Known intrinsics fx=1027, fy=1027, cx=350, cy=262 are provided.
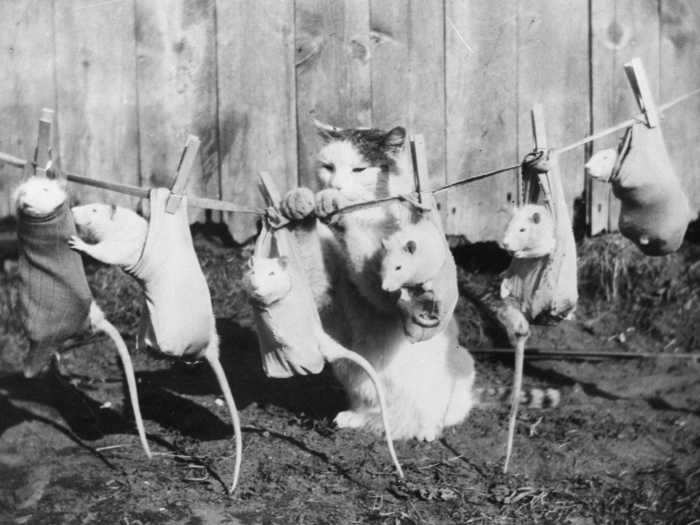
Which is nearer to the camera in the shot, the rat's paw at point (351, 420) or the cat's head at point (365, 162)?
the cat's head at point (365, 162)

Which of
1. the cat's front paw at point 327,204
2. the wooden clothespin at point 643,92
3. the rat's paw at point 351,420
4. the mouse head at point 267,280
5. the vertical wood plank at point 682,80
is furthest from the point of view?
the vertical wood plank at point 682,80

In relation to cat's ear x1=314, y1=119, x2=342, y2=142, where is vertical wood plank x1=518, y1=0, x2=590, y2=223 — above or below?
above

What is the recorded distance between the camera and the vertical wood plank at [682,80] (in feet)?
16.0

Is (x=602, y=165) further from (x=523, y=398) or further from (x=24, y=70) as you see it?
(x=24, y=70)

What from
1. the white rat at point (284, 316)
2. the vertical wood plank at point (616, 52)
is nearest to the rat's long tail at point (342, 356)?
the white rat at point (284, 316)

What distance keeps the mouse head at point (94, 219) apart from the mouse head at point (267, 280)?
44 cm

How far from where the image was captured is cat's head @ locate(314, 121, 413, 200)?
12.2 feet

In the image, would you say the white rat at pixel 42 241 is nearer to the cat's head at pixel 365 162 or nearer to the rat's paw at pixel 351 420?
the cat's head at pixel 365 162

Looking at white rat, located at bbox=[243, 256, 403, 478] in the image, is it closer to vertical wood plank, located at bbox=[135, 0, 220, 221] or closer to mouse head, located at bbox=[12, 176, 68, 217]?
mouse head, located at bbox=[12, 176, 68, 217]

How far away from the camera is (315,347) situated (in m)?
3.25

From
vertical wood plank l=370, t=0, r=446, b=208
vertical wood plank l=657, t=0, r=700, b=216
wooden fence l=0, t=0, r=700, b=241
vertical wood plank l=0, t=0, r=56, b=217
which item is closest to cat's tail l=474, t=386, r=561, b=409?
wooden fence l=0, t=0, r=700, b=241

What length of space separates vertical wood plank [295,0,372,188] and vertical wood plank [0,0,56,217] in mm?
1128

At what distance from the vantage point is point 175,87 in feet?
15.3

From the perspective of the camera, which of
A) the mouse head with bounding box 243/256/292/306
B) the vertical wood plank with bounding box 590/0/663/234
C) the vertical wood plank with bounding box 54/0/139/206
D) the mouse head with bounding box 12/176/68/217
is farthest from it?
the vertical wood plank with bounding box 590/0/663/234
